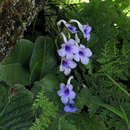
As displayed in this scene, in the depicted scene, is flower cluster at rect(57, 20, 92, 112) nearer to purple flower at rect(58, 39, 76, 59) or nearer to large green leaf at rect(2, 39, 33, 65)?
purple flower at rect(58, 39, 76, 59)

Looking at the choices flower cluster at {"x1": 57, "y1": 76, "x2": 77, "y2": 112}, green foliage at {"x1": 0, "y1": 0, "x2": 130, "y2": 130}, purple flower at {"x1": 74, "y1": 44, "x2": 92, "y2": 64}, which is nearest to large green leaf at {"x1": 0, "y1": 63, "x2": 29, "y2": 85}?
green foliage at {"x1": 0, "y1": 0, "x2": 130, "y2": 130}

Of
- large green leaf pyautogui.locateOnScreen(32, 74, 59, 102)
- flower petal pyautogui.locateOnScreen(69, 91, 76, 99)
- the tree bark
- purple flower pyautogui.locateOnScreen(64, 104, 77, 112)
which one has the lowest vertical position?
purple flower pyautogui.locateOnScreen(64, 104, 77, 112)

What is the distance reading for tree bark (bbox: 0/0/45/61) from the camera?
3.39 feet

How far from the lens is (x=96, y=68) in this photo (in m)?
1.50

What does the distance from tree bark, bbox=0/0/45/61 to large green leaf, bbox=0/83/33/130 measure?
0.82 ft

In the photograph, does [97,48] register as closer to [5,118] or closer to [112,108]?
[112,108]

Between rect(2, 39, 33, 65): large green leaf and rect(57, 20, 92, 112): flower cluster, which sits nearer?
rect(57, 20, 92, 112): flower cluster

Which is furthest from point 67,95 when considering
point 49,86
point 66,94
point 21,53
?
point 21,53

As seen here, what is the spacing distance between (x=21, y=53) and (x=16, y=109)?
1.61 ft

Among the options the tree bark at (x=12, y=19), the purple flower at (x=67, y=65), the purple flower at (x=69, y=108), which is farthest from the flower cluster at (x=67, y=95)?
the tree bark at (x=12, y=19)

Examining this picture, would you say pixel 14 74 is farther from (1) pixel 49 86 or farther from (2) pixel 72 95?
(2) pixel 72 95

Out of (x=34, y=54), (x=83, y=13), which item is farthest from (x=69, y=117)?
(x=83, y=13)

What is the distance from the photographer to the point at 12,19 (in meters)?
1.10

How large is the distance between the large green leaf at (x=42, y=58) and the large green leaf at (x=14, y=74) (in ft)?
0.20
